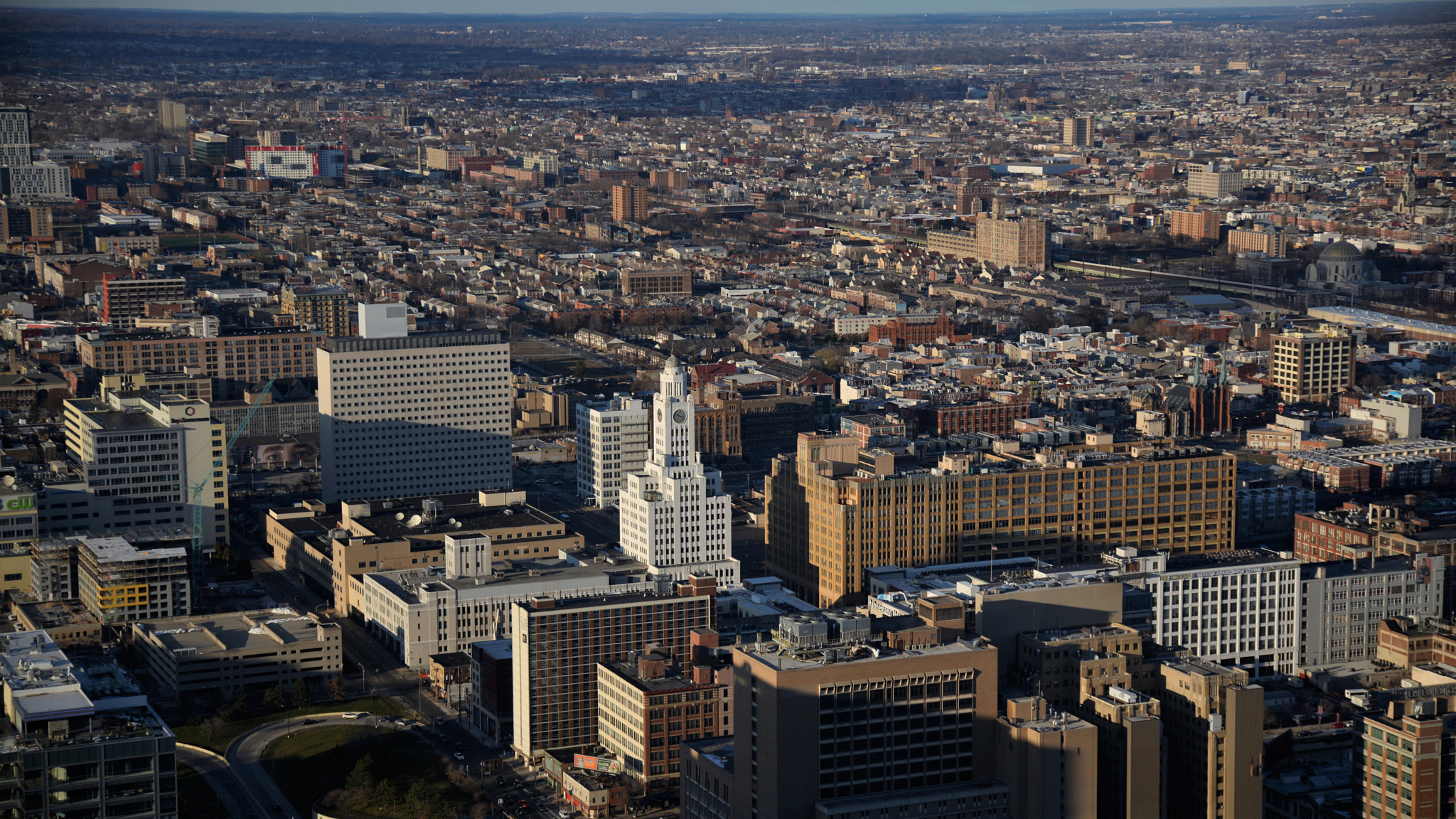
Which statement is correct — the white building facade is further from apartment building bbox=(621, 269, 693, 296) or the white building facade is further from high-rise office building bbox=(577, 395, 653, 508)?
apartment building bbox=(621, 269, 693, 296)

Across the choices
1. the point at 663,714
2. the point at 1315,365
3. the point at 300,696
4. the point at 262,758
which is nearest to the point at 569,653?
the point at 663,714

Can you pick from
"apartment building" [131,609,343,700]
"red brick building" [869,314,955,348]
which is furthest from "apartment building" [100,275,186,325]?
"apartment building" [131,609,343,700]

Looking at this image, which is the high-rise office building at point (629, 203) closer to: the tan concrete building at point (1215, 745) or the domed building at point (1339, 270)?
the domed building at point (1339, 270)

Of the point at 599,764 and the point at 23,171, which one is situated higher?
the point at 23,171

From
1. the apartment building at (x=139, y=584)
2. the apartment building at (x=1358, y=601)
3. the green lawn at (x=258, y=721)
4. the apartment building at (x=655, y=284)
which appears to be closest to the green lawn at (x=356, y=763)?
the green lawn at (x=258, y=721)

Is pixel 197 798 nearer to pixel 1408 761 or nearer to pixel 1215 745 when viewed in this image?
pixel 1215 745

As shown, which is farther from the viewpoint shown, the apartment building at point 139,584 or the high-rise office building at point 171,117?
the high-rise office building at point 171,117
